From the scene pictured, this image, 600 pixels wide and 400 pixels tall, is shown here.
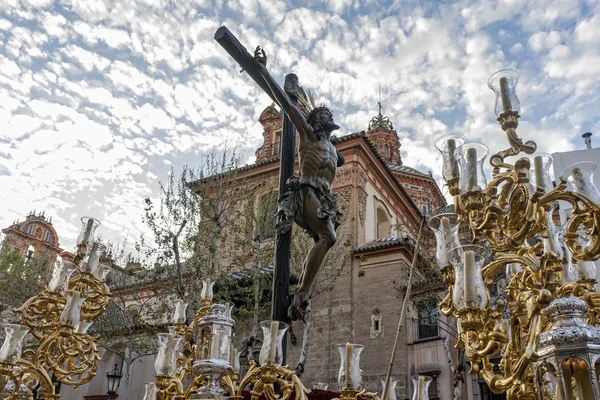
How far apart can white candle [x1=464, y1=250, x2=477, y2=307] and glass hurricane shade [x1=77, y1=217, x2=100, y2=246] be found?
14.9 ft

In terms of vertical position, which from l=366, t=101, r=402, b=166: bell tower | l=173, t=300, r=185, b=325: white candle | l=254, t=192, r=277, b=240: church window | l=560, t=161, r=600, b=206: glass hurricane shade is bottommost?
l=173, t=300, r=185, b=325: white candle

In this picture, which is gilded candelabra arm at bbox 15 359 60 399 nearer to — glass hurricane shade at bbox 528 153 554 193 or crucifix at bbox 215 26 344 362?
crucifix at bbox 215 26 344 362

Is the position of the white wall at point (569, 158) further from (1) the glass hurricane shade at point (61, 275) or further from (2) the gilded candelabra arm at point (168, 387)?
(2) the gilded candelabra arm at point (168, 387)

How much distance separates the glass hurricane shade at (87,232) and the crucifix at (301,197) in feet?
9.63

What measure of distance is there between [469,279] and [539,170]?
3.57 ft

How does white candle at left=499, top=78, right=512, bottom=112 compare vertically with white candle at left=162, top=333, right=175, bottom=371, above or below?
above

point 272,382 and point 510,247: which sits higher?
point 510,247

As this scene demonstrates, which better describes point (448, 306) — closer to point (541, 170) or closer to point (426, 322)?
point (541, 170)

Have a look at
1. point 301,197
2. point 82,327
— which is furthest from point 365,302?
point 301,197

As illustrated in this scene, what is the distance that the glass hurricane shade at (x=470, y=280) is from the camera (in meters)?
3.63

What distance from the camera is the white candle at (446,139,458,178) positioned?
14.5 ft

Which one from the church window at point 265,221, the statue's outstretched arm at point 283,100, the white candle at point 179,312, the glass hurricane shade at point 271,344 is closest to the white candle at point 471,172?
the statue's outstretched arm at point 283,100

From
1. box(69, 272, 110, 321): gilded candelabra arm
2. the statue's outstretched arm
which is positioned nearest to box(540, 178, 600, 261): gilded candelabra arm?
the statue's outstretched arm

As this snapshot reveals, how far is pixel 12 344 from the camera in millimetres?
4422
